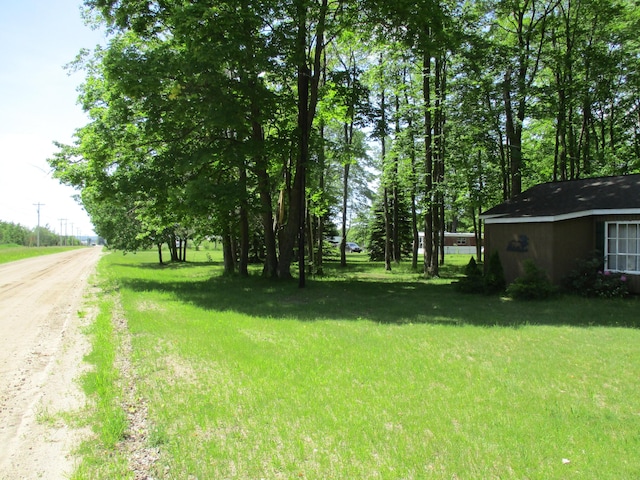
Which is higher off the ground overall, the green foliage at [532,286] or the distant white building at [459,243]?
the distant white building at [459,243]

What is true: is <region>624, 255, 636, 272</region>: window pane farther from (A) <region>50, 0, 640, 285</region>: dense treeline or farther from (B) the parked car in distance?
(B) the parked car in distance

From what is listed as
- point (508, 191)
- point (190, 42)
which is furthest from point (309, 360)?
point (508, 191)

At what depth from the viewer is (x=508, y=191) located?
82.0ft

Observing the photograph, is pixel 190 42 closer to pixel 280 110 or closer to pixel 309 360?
pixel 280 110

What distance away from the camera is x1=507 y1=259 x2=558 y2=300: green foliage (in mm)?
12461

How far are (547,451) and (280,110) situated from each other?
16652 millimetres

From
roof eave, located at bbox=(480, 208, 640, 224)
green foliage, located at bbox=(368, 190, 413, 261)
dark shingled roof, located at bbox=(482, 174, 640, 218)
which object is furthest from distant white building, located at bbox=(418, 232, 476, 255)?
roof eave, located at bbox=(480, 208, 640, 224)

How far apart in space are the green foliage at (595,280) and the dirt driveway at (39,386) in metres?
12.8

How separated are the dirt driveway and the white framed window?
14084 mm

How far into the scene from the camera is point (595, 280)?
509 inches

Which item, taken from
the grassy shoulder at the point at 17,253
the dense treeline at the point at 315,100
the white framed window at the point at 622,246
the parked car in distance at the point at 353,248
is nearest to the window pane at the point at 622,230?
the white framed window at the point at 622,246

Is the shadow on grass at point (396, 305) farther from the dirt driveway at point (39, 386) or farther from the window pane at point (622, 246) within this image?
the dirt driveway at point (39, 386)

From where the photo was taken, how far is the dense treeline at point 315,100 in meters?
14.8

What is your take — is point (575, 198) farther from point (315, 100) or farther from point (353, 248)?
point (353, 248)
